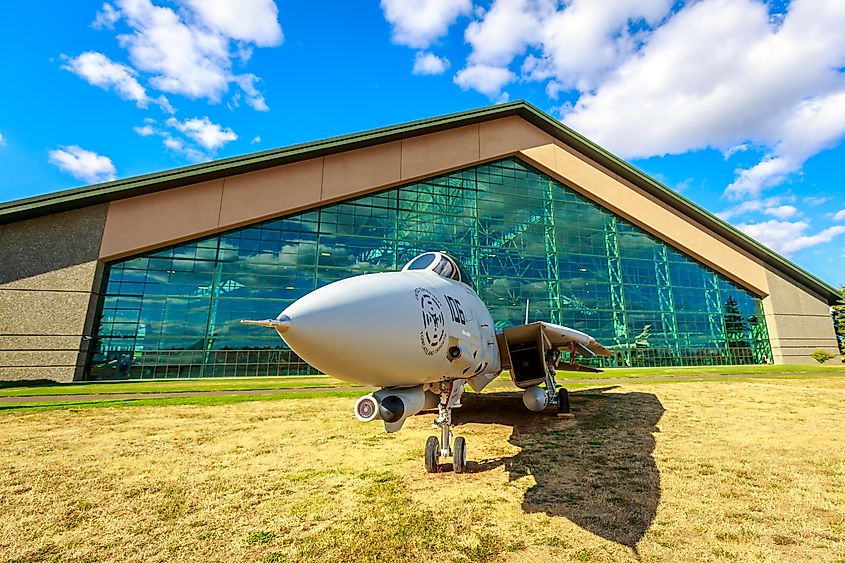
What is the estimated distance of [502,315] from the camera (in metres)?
34.1

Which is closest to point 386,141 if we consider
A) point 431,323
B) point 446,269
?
point 446,269

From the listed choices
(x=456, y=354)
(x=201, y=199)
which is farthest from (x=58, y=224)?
(x=456, y=354)

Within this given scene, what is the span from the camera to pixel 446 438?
7371 mm

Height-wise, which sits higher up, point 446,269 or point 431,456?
point 446,269

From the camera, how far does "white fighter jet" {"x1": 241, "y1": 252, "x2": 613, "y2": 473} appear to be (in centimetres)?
406

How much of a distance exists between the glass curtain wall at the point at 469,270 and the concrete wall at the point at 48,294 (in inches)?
57.6

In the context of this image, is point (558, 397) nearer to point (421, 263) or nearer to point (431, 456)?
point (431, 456)

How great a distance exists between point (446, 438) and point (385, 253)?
26809 mm

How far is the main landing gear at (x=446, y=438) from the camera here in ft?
23.9

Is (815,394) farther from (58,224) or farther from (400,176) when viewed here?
(58,224)

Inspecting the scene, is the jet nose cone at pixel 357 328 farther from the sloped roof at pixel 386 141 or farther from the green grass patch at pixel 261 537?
the sloped roof at pixel 386 141

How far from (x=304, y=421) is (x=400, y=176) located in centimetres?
2578

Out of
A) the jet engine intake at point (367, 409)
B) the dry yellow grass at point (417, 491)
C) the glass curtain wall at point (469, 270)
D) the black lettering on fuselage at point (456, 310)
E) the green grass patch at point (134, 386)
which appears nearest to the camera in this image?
the dry yellow grass at point (417, 491)

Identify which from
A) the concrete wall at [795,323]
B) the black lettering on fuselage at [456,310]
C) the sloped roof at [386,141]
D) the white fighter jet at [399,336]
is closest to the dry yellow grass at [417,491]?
the white fighter jet at [399,336]
